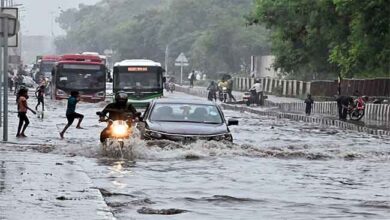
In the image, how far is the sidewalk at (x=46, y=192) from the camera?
10.8m

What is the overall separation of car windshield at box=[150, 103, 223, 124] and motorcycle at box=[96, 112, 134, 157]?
102cm

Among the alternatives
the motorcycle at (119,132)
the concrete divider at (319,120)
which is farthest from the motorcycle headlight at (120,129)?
the concrete divider at (319,120)

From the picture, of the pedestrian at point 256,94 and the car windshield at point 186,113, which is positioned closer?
the car windshield at point 186,113

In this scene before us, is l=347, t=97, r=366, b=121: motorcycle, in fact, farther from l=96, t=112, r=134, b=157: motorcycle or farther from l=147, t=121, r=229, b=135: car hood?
l=96, t=112, r=134, b=157: motorcycle

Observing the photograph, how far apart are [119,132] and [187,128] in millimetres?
1420

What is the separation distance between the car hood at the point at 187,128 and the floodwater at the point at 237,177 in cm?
27

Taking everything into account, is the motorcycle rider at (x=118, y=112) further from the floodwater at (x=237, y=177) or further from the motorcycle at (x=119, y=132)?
the floodwater at (x=237, y=177)

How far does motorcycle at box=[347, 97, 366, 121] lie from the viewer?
4216 cm

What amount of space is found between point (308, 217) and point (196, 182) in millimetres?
4131

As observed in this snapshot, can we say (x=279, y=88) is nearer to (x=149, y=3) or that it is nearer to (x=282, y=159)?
(x=282, y=159)

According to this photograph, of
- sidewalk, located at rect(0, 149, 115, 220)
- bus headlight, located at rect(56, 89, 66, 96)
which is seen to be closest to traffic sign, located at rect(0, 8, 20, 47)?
sidewalk, located at rect(0, 149, 115, 220)

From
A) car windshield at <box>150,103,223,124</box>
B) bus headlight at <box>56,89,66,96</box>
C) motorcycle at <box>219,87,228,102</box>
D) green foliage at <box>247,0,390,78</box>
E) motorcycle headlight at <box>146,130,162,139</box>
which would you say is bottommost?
motorcycle at <box>219,87,228,102</box>

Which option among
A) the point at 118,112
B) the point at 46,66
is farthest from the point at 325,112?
the point at 46,66

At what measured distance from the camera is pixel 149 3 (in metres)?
178
